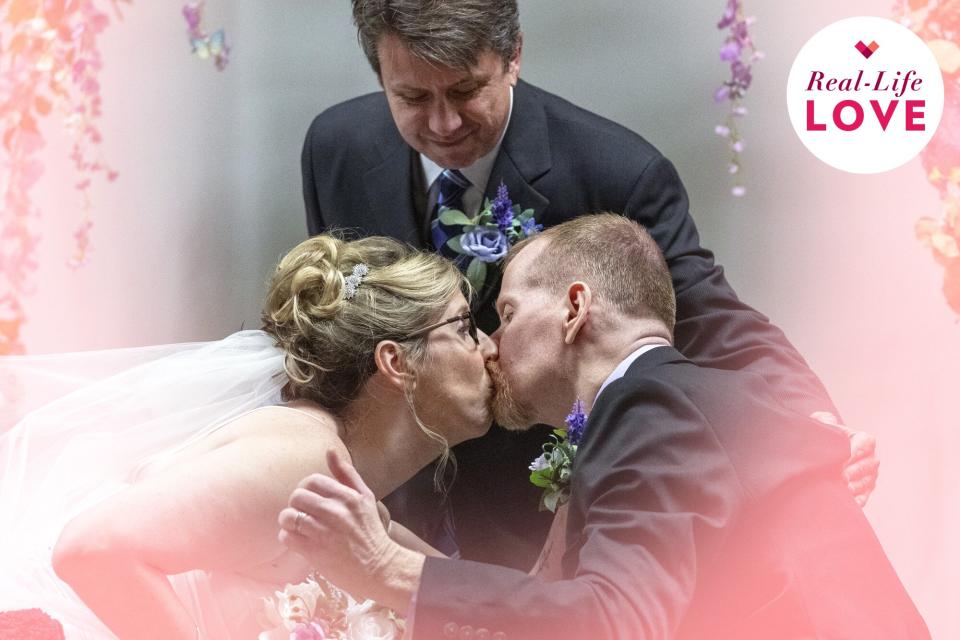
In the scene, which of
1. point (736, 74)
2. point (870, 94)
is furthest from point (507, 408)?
point (736, 74)

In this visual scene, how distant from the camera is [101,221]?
259cm

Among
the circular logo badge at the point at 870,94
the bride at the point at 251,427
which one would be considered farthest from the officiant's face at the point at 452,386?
the circular logo badge at the point at 870,94

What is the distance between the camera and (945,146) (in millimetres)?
2646

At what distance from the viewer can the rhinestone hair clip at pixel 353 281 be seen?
6.52 ft

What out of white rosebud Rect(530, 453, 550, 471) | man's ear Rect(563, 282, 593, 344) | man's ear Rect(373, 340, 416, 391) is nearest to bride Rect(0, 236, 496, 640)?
man's ear Rect(373, 340, 416, 391)

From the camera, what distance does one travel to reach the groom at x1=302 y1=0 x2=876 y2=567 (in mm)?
2047

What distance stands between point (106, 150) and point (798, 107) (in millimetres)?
1600

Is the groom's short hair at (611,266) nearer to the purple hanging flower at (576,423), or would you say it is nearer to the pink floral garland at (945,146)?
the purple hanging flower at (576,423)

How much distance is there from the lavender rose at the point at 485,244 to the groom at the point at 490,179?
0.16ft

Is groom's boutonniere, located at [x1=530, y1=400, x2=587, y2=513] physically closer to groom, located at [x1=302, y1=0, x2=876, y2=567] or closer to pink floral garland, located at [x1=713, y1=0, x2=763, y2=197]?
groom, located at [x1=302, y1=0, x2=876, y2=567]

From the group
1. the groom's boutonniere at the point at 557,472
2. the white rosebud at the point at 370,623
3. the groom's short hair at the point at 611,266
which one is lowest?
the white rosebud at the point at 370,623

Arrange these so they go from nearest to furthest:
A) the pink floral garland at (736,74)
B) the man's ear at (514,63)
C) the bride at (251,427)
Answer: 1. the bride at (251,427)
2. the man's ear at (514,63)
3. the pink floral garland at (736,74)

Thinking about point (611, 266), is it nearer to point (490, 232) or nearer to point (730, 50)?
point (490, 232)

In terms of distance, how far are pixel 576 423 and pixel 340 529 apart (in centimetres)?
53
